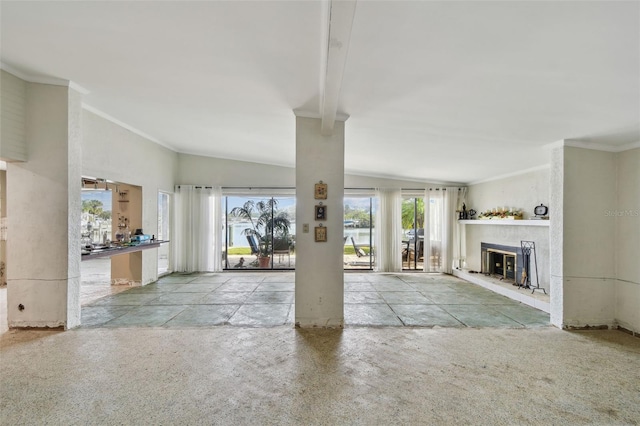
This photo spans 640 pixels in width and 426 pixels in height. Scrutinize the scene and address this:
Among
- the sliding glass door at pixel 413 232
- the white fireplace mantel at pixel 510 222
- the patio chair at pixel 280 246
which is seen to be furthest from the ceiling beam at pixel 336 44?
the sliding glass door at pixel 413 232

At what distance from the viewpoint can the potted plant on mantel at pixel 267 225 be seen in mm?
Answer: 7508

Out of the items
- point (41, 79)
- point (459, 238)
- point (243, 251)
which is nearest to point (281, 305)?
point (243, 251)

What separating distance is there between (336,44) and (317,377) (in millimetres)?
2657

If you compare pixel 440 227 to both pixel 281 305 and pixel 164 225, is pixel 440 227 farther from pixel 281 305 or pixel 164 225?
pixel 164 225

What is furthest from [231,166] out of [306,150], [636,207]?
[636,207]

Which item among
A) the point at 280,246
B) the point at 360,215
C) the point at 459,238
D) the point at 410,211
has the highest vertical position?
the point at 410,211

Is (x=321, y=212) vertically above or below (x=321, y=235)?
above

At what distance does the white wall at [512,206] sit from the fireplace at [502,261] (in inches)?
5.0

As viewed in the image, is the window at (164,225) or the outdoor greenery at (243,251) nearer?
the window at (164,225)

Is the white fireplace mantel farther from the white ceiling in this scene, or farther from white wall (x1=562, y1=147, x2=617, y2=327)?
the white ceiling

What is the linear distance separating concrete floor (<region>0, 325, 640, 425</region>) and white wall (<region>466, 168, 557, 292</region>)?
1.91 metres

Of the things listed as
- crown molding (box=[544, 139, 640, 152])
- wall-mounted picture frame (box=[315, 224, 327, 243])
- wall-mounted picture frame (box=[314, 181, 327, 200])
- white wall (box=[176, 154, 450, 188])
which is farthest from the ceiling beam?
white wall (box=[176, 154, 450, 188])

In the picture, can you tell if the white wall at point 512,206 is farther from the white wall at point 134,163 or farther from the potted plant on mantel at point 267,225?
Answer: the white wall at point 134,163

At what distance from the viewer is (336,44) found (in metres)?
1.95
